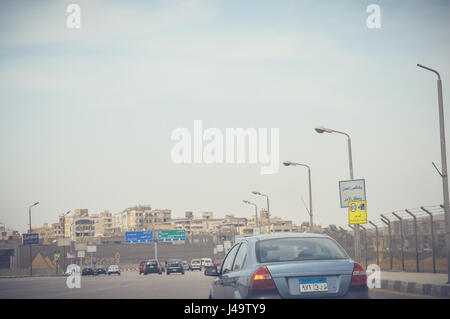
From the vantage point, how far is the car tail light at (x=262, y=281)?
8180 mm

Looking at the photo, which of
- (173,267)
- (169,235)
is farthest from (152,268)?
(169,235)

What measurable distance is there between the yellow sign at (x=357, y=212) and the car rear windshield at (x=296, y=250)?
60.2ft

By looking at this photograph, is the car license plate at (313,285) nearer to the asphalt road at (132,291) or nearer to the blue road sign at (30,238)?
the asphalt road at (132,291)

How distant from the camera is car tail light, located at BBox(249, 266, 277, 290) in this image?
26.8ft

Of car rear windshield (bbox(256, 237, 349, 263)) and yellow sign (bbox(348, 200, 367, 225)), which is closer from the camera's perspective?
car rear windshield (bbox(256, 237, 349, 263))

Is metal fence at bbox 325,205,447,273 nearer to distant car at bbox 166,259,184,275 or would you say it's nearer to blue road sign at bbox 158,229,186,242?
distant car at bbox 166,259,184,275

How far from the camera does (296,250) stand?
913 cm

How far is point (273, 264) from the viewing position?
8.55m

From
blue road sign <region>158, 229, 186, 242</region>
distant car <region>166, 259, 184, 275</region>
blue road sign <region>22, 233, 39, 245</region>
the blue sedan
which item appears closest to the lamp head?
the blue sedan

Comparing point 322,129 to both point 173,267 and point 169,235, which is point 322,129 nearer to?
point 173,267

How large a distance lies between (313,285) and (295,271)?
0.29 metres

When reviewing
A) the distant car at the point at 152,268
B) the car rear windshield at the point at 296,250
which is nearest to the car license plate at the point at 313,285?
the car rear windshield at the point at 296,250
